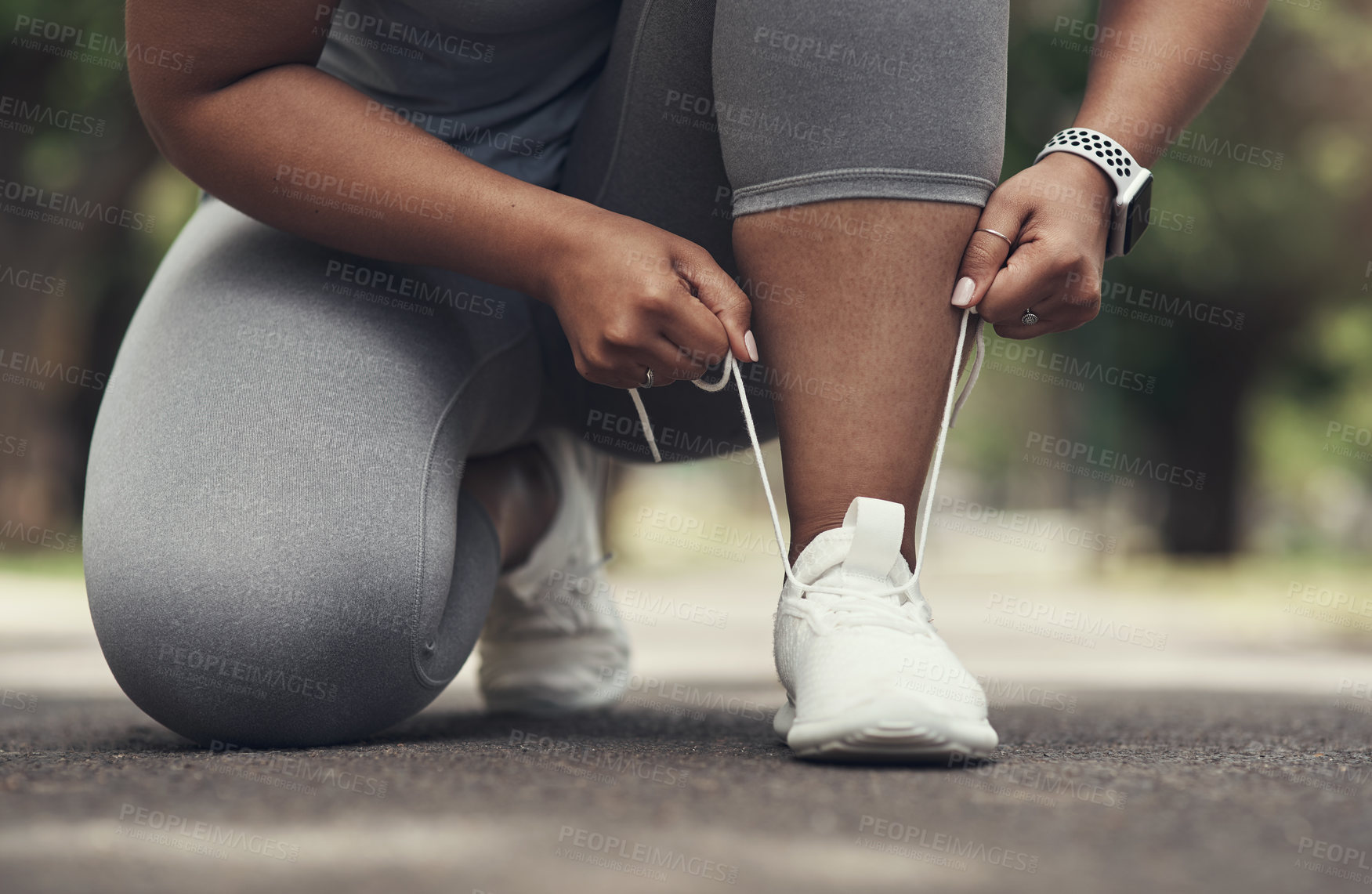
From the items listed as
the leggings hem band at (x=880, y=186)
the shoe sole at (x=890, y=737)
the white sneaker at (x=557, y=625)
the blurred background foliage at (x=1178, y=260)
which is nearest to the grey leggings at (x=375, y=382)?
the leggings hem band at (x=880, y=186)

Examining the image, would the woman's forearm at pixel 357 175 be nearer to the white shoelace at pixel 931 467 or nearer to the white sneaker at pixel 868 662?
the white shoelace at pixel 931 467

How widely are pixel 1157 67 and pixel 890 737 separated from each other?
Answer: 80 centimetres

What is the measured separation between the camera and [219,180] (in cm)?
129

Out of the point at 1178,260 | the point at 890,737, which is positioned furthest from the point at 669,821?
the point at 1178,260

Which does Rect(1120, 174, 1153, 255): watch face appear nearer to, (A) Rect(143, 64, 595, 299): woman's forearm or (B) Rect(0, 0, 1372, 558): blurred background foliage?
(A) Rect(143, 64, 595, 299): woman's forearm

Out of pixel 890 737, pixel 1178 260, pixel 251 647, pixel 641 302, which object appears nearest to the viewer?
pixel 890 737

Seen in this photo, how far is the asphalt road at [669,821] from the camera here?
28.9 inches

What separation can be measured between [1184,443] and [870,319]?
12383 mm

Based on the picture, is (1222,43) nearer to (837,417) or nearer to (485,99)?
(837,417)

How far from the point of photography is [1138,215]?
1275 millimetres

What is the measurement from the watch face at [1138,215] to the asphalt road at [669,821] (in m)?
0.53

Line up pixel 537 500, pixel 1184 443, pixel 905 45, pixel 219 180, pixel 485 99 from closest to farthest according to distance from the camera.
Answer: pixel 905 45
pixel 219 180
pixel 485 99
pixel 537 500
pixel 1184 443

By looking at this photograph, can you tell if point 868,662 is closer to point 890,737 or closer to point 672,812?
point 890,737

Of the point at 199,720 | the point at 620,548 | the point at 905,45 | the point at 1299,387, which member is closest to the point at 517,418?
the point at 199,720
